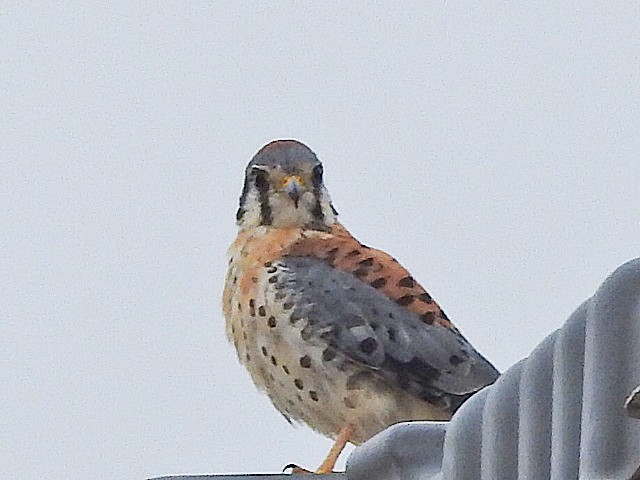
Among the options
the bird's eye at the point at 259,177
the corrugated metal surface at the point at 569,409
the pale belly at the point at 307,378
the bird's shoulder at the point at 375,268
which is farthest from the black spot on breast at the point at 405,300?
the corrugated metal surface at the point at 569,409

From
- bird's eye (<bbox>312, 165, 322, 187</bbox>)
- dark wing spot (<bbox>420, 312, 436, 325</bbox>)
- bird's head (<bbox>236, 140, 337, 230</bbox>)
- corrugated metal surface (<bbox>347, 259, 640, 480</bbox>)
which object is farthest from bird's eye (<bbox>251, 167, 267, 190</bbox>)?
corrugated metal surface (<bbox>347, 259, 640, 480</bbox>)

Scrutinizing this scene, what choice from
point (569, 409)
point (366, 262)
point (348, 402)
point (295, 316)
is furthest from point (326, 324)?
point (569, 409)

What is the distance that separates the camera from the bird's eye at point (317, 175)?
5828 millimetres

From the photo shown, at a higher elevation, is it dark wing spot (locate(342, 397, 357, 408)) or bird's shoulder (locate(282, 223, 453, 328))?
bird's shoulder (locate(282, 223, 453, 328))

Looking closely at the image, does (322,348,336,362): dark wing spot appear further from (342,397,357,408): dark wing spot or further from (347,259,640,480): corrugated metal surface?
(347,259,640,480): corrugated metal surface

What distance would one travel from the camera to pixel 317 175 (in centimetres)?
586

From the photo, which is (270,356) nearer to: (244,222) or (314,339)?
(314,339)

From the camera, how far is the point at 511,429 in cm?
190

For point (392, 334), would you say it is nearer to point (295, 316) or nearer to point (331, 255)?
point (295, 316)

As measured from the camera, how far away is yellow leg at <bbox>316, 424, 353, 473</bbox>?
5.02m

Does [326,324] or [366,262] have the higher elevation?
[366,262]

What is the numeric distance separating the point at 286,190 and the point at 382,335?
0.72 m

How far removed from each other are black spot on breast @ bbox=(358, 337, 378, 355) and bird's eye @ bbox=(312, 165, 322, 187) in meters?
0.71

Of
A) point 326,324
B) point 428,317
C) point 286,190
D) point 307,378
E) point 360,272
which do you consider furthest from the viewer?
point 286,190
